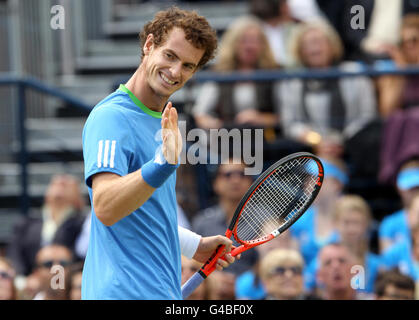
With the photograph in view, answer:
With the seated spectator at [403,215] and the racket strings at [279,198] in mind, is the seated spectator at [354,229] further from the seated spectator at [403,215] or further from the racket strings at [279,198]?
the racket strings at [279,198]

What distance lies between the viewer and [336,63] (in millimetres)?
6758

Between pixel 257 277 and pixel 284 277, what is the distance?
376 mm

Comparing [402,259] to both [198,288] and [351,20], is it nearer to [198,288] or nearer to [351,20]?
[198,288]

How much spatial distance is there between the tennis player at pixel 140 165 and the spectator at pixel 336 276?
2.37 meters

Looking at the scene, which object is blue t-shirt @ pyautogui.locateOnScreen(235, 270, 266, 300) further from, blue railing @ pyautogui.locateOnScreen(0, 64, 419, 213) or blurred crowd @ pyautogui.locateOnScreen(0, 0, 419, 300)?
blue railing @ pyautogui.locateOnScreen(0, 64, 419, 213)

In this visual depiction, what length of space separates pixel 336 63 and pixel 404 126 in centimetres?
93

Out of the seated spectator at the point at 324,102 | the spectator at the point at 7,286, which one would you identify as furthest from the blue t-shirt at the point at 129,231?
the seated spectator at the point at 324,102

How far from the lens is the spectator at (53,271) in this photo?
206 inches

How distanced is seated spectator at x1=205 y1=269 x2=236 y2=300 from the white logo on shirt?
2388 mm

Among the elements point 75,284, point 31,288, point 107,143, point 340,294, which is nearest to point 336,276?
point 340,294

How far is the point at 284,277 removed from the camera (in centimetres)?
518

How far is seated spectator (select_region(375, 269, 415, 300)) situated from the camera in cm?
503

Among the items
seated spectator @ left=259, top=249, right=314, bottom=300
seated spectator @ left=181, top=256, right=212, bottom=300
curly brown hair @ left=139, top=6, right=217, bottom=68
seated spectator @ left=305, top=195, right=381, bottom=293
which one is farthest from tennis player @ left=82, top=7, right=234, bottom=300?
seated spectator @ left=305, top=195, right=381, bottom=293
